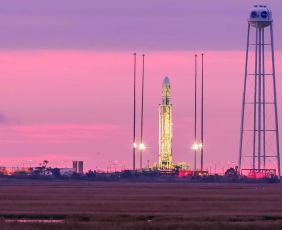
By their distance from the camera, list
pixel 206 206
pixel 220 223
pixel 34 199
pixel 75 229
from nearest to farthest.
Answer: pixel 75 229 → pixel 220 223 → pixel 206 206 → pixel 34 199

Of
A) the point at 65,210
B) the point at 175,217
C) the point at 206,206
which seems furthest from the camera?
the point at 206,206

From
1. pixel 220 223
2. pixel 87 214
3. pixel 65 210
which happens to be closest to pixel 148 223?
pixel 220 223

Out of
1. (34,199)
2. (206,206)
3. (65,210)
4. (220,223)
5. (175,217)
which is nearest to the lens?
(220,223)

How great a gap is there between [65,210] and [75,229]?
29.5 m

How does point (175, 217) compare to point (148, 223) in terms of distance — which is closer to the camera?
point (148, 223)

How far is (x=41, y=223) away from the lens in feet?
348

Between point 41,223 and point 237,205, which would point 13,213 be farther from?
point 237,205

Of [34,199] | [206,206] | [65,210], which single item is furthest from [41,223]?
[34,199]

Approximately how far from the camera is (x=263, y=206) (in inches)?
5694

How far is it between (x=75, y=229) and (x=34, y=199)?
2396 inches

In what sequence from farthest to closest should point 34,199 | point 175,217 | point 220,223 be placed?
point 34,199 → point 175,217 → point 220,223

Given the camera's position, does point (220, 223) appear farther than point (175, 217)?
No

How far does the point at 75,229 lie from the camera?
330ft

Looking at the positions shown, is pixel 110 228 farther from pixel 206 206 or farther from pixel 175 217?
pixel 206 206
